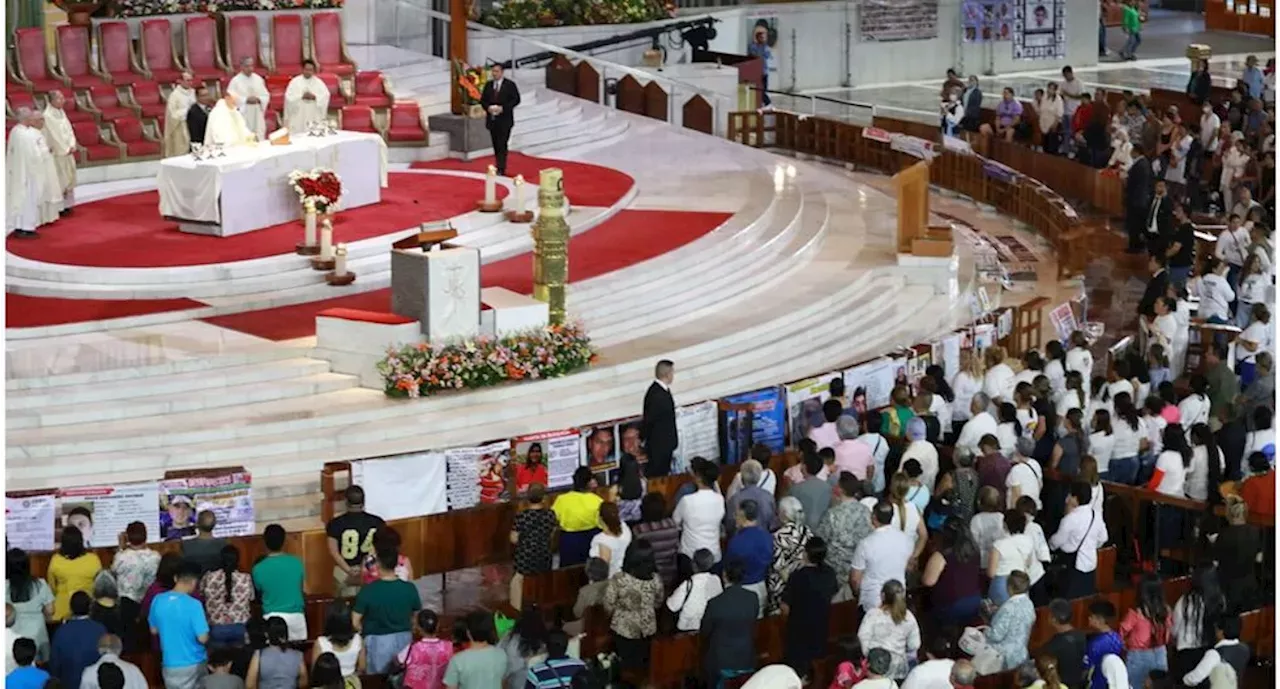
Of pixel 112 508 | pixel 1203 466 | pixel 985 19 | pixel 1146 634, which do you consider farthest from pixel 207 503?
pixel 985 19

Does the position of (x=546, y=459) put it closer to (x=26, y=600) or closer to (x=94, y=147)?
(x=26, y=600)

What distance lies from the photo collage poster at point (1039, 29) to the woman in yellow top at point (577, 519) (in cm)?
2566

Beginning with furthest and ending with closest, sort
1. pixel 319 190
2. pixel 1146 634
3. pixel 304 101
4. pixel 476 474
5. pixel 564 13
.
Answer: pixel 564 13
pixel 304 101
pixel 319 190
pixel 476 474
pixel 1146 634

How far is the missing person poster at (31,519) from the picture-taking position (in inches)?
512

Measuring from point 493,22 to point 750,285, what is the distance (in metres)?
11.5

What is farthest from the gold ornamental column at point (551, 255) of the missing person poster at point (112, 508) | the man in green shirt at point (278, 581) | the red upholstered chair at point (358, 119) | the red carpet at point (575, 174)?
the red upholstered chair at point (358, 119)

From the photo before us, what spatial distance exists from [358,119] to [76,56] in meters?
3.09

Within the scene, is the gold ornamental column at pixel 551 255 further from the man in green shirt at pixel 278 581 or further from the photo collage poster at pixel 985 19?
the photo collage poster at pixel 985 19

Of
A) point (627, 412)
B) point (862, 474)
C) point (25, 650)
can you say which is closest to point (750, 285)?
point (627, 412)

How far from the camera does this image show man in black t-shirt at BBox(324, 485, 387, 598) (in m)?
12.8

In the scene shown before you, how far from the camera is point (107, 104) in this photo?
23719 millimetres

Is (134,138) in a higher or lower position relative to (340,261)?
higher

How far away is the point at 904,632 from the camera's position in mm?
11289

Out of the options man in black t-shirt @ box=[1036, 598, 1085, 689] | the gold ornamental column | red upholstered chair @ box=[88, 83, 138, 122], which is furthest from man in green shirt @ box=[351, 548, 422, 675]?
red upholstered chair @ box=[88, 83, 138, 122]
